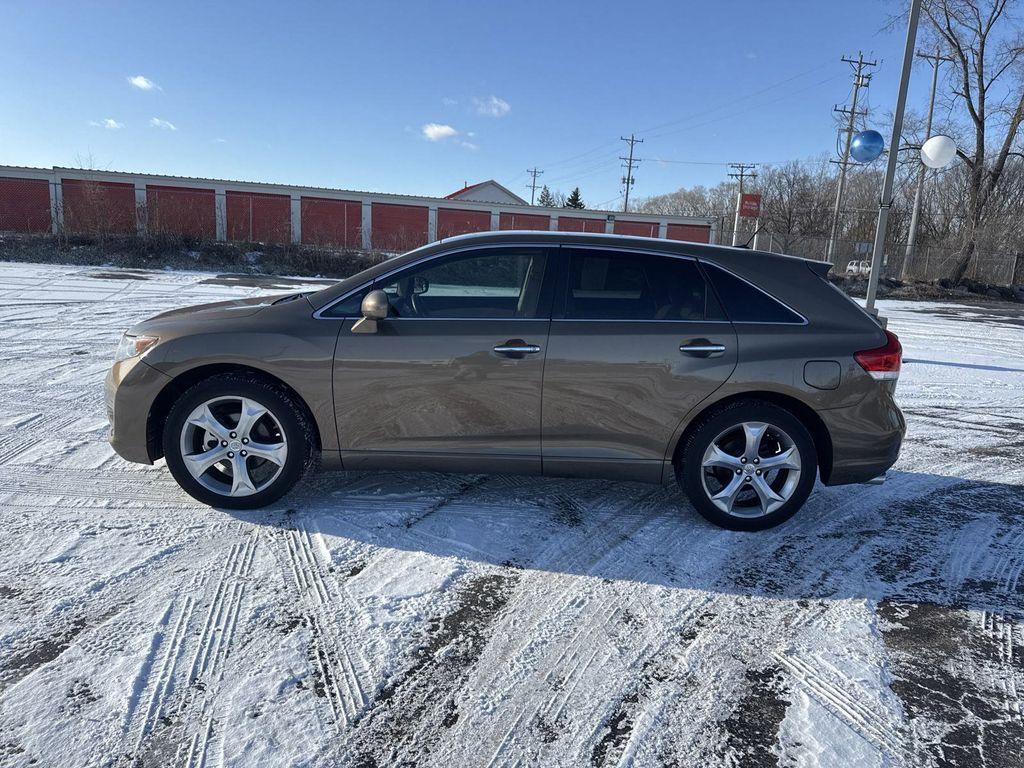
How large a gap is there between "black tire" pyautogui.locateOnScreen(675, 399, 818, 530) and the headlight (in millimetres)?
3198

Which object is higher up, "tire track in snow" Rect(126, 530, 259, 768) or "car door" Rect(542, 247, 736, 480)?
"car door" Rect(542, 247, 736, 480)

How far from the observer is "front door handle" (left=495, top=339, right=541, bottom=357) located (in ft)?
12.2

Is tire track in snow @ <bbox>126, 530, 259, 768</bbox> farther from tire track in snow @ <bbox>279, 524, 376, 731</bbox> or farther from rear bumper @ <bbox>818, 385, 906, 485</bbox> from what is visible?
rear bumper @ <bbox>818, 385, 906, 485</bbox>

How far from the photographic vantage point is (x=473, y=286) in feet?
13.1

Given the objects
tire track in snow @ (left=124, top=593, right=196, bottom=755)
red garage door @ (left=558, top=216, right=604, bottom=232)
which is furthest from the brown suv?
red garage door @ (left=558, top=216, right=604, bottom=232)

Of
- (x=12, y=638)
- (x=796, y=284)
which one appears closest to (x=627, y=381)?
(x=796, y=284)

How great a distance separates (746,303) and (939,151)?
32.8 ft

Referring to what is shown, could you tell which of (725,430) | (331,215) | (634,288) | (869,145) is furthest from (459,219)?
(725,430)

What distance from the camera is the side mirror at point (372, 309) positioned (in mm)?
3629

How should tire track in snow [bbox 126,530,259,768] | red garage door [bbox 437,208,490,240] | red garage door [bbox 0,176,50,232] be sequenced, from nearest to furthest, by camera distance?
tire track in snow [bbox 126,530,259,768]
red garage door [bbox 0,176,50,232]
red garage door [bbox 437,208,490,240]

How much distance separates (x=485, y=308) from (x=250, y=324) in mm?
1369

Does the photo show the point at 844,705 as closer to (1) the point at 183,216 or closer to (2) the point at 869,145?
(2) the point at 869,145

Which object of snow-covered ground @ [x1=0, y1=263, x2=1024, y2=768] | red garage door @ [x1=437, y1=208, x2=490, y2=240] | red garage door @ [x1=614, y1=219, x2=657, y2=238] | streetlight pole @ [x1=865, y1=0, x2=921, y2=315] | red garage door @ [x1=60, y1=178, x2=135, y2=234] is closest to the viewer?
snow-covered ground @ [x1=0, y1=263, x2=1024, y2=768]

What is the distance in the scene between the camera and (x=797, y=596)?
3.28 m
